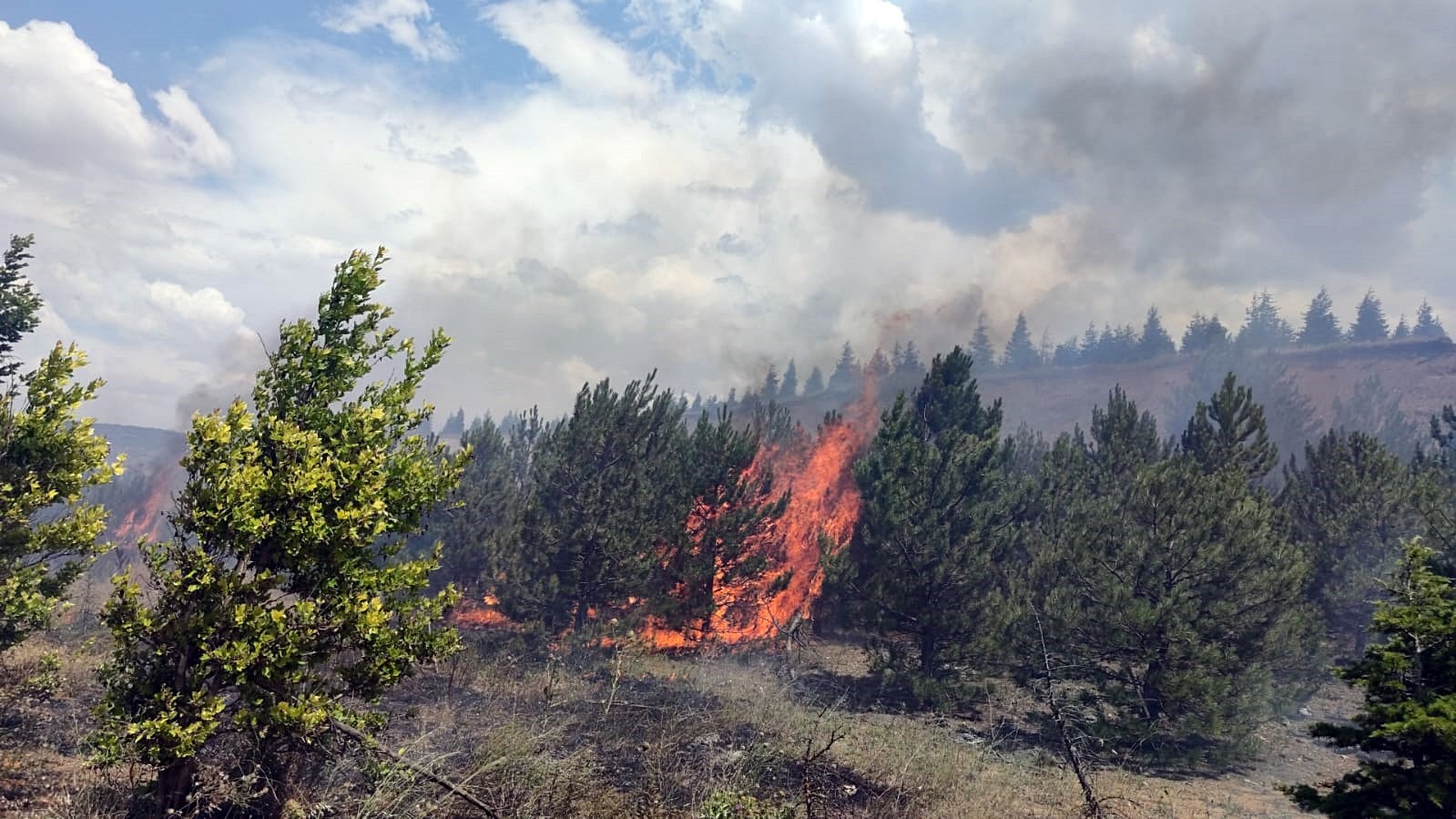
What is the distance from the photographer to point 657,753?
15.0 metres

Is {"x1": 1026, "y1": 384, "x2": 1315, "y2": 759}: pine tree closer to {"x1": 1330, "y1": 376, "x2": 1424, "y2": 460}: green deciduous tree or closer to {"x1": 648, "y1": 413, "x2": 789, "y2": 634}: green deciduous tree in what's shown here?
{"x1": 648, "y1": 413, "x2": 789, "y2": 634}: green deciduous tree

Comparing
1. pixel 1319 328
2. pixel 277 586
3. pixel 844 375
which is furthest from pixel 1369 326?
pixel 277 586

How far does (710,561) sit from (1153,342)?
500 ft

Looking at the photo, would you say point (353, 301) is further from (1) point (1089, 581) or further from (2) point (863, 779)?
(1) point (1089, 581)

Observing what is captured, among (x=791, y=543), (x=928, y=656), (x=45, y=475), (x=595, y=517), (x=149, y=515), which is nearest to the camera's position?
(x=45, y=475)

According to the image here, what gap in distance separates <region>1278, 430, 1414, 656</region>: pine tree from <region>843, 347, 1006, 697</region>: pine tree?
46.6 feet

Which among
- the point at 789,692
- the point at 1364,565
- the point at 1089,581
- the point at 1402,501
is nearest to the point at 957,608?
the point at 1089,581

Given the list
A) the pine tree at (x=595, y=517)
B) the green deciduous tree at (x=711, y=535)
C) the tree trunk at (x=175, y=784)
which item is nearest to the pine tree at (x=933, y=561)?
the green deciduous tree at (x=711, y=535)

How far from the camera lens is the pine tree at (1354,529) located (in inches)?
1123

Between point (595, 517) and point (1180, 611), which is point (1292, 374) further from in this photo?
point (595, 517)

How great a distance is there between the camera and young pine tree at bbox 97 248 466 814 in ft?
27.9

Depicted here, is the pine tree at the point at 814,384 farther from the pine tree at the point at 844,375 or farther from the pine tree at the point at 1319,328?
the pine tree at the point at 1319,328

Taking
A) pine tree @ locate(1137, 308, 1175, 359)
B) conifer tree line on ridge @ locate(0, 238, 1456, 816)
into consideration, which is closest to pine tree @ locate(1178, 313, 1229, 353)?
pine tree @ locate(1137, 308, 1175, 359)

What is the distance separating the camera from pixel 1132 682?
816 inches
